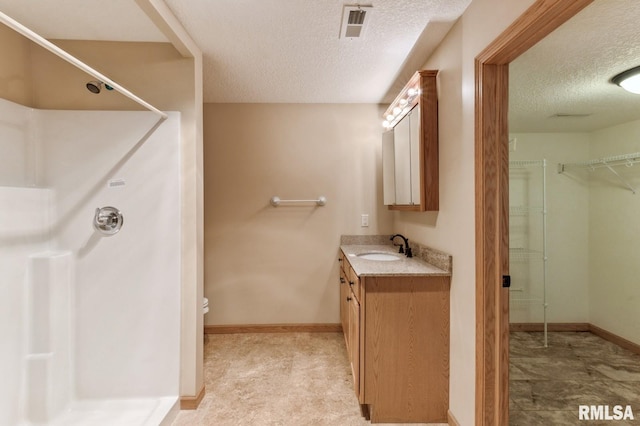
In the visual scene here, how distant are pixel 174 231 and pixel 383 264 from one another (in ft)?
4.59

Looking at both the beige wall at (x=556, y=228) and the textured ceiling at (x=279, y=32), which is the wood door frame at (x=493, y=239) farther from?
the beige wall at (x=556, y=228)

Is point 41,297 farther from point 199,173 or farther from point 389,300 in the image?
point 389,300

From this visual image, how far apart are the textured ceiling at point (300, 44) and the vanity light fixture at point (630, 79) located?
1.33 m

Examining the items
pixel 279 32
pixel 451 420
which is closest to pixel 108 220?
pixel 279 32

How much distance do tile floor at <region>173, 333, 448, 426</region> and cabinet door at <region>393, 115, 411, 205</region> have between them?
1450 mm

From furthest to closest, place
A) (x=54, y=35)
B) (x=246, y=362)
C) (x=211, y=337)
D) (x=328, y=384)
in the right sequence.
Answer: (x=211, y=337)
(x=246, y=362)
(x=328, y=384)
(x=54, y=35)

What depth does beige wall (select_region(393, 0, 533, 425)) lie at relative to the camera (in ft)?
4.80

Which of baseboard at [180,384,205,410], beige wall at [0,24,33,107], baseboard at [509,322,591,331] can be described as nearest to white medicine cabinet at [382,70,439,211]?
baseboard at [180,384,205,410]

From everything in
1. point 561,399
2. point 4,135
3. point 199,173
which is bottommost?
point 561,399

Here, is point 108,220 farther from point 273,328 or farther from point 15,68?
point 273,328

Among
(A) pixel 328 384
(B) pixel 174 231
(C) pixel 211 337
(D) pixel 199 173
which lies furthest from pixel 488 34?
(C) pixel 211 337

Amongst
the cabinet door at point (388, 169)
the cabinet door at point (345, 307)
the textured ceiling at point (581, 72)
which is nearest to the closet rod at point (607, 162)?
the textured ceiling at point (581, 72)

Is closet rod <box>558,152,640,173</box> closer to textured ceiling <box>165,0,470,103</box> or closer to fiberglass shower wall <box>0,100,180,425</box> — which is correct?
textured ceiling <box>165,0,470,103</box>

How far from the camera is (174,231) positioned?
6.19 feet
